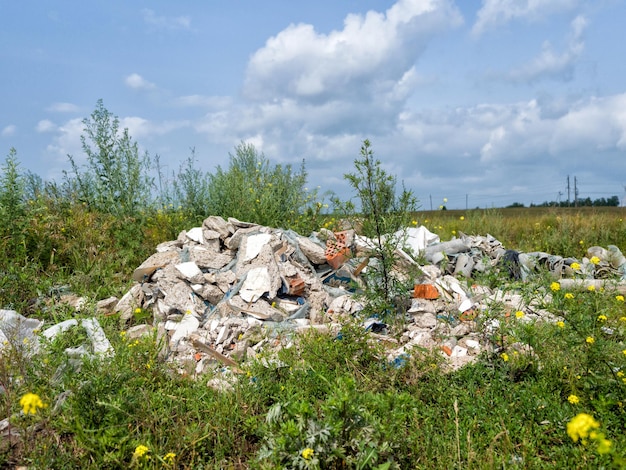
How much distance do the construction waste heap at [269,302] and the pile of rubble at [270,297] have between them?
0.01 m

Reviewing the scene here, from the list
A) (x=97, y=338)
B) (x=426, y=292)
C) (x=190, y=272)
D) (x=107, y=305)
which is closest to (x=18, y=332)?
(x=97, y=338)

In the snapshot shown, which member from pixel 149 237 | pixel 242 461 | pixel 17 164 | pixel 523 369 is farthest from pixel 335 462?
pixel 17 164

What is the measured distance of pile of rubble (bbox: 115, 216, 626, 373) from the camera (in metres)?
4.64

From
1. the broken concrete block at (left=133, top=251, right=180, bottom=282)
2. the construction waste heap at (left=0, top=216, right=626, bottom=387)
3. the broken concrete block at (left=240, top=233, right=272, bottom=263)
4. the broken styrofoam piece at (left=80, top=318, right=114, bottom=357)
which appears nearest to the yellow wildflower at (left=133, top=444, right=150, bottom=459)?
the construction waste heap at (left=0, top=216, right=626, bottom=387)

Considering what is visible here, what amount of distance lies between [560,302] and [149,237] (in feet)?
20.2

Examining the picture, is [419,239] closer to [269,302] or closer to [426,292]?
[426,292]

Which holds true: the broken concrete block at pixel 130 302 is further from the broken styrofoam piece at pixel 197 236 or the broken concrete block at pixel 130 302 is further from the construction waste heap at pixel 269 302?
the broken styrofoam piece at pixel 197 236

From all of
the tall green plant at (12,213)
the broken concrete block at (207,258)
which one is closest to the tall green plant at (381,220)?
the broken concrete block at (207,258)

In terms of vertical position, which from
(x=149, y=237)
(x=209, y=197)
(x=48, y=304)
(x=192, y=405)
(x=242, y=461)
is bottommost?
(x=242, y=461)

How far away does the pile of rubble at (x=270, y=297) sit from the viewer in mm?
4645

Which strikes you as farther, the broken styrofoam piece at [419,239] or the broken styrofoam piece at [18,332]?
the broken styrofoam piece at [419,239]

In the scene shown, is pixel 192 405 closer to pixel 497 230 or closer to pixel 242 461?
pixel 242 461

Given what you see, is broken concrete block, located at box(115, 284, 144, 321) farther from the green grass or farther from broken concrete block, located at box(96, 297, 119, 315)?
the green grass

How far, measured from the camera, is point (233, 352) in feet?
15.2
